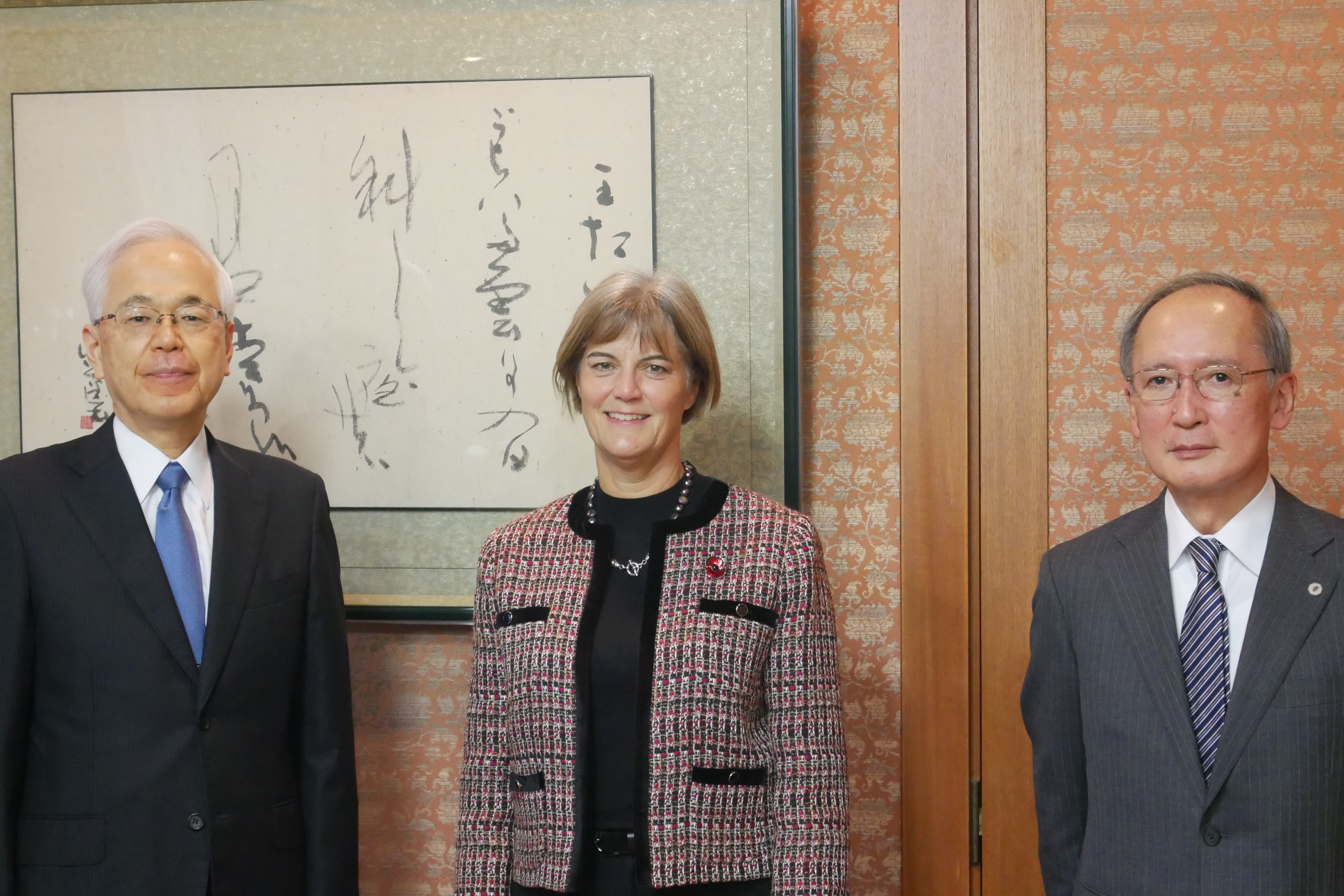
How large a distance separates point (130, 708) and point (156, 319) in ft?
1.96

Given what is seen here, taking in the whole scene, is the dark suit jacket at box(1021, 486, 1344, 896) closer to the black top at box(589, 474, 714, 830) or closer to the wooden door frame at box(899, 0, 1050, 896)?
the wooden door frame at box(899, 0, 1050, 896)

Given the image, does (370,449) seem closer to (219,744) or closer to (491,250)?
(491,250)

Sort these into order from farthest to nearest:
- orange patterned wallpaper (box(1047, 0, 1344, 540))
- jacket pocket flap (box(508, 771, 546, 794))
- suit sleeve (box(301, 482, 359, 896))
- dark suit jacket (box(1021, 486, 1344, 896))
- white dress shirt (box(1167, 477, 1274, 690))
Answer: orange patterned wallpaper (box(1047, 0, 1344, 540)) < suit sleeve (box(301, 482, 359, 896)) < jacket pocket flap (box(508, 771, 546, 794)) < white dress shirt (box(1167, 477, 1274, 690)) < dark suit jacket (box(1021, 486, 1344, 896))

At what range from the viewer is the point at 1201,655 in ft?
5.24

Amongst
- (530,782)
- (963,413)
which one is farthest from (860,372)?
(530,782)

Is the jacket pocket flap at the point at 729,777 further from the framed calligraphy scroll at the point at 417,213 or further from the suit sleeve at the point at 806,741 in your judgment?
the framed calligraphy scroll at the point at 417,213

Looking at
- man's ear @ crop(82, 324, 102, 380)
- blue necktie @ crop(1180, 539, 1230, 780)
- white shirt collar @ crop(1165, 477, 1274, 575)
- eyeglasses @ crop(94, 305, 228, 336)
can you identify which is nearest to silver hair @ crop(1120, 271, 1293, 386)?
white shirt collar @ crop(1165, 477, 1274, 575)

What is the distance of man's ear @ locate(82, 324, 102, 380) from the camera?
1.83 metres

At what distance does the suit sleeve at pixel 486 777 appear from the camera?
1.78 meters

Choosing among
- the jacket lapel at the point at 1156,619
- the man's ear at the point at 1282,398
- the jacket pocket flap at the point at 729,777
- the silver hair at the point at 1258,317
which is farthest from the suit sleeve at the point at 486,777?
the man's ear at the point at 1282,398

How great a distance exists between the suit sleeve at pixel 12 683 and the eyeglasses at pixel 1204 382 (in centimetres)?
166

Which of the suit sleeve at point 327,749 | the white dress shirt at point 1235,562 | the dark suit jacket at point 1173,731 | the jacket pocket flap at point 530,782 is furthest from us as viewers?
the suit sleeve at point 327,749

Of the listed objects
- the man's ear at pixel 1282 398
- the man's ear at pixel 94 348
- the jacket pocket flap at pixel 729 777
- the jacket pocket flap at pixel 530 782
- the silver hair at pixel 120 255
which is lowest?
the jacket pocket flap at pixel 530 782

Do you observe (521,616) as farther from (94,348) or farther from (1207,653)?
(1207,653)
